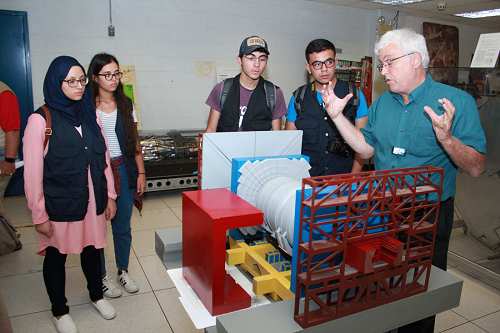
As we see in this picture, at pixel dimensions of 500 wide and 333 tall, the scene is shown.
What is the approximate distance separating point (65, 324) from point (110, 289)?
0.43m

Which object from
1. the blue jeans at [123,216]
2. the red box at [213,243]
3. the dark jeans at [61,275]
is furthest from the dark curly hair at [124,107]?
the red box at [213,243]

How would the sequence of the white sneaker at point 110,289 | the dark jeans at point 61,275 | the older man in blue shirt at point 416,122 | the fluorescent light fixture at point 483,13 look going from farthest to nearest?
1. the fluorescent light fixture at point 483,13
2. the white sneaker at point 110,289
3. the dark jeans at point 61,275
4. the older man in blue shirt at point 416,122

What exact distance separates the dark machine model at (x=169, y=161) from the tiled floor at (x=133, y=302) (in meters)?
1.24

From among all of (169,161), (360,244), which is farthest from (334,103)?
(169,161)

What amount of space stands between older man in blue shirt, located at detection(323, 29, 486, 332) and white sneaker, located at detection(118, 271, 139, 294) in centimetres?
185

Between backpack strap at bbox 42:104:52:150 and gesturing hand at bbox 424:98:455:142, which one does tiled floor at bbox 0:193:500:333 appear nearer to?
backpack strap at bbox 42:104:52:150

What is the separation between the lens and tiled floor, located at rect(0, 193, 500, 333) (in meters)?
2.32

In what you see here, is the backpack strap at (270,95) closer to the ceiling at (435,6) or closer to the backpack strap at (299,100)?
the backpack strap at (299,100)

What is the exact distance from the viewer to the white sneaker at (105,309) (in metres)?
2.35

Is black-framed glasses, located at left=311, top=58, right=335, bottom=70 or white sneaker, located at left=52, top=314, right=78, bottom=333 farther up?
black-framed glasses, located at left=311, top=58, right=335, bottom=70

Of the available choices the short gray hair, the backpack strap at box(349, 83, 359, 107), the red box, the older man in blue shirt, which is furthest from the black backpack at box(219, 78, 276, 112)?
the red box

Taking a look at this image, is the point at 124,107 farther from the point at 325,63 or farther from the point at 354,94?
the point at 354,94

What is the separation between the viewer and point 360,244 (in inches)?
37.9

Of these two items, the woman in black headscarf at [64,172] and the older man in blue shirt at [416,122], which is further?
the woman in black headscarf at [64,172]
